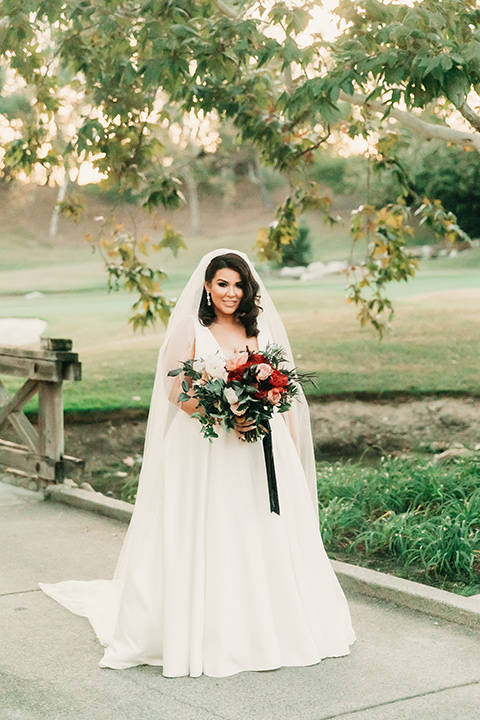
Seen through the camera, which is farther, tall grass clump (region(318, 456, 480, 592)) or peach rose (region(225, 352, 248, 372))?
tall grass clump (region(318, 456, 480, 592))

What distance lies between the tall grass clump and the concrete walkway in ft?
2.45

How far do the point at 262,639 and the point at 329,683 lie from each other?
0.37 m

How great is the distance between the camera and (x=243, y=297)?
15.4 ft

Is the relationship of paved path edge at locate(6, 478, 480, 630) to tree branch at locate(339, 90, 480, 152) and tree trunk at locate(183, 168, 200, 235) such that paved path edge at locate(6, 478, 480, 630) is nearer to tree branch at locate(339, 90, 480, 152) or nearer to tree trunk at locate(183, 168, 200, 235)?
tree branch at locate(339, 90, 480, 152)

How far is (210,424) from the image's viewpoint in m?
4.35

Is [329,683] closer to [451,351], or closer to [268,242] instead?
[268,242]

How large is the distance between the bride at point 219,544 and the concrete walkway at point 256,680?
0.12 m

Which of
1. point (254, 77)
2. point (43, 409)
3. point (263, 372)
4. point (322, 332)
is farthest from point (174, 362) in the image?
point (322, 332)

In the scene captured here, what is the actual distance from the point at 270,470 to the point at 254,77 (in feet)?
15.5

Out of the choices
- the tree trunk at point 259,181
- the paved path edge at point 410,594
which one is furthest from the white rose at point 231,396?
the tree trunk at point 259,181

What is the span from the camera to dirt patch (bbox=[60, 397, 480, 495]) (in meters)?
12.4

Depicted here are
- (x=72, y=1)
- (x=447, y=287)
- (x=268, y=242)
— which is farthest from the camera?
(x=447, y=287)

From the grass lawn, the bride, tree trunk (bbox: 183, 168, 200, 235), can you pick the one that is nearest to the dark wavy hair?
the bride

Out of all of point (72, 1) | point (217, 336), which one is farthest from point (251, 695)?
point (72, 1)
